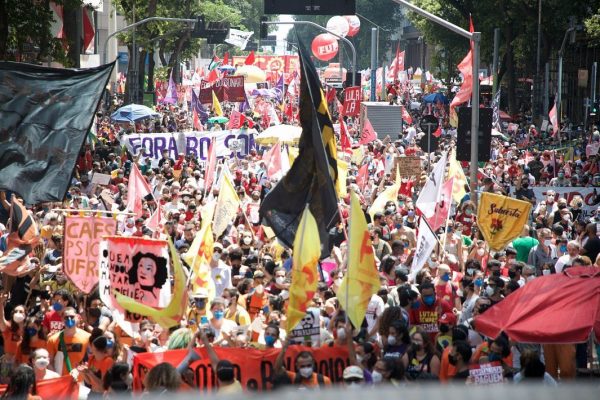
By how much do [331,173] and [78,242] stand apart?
2.46 meters

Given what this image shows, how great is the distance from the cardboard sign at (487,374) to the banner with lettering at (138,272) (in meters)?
2.72

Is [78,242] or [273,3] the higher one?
[273,3]

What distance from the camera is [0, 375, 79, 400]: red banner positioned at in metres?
7.66

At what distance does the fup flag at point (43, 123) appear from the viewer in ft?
34.4

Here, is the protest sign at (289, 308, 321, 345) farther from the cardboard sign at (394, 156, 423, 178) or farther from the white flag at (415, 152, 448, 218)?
the cardboard sign at (394, 156, 423, 178)

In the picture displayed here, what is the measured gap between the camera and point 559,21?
50312 millimetres

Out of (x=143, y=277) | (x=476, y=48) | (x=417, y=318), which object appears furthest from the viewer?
(x=476, y=48)

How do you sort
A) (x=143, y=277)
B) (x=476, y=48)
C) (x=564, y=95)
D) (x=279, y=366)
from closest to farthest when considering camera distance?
(x=279, y=366) → (x=143, y=277) → (x=476, y=48) → (x=564, y=95)

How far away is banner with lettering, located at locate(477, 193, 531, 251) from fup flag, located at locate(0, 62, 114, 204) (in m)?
5.18

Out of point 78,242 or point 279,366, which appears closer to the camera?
point 279,366

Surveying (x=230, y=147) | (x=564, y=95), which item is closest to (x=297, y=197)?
(x=230, y=147)

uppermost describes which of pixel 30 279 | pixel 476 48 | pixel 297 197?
pixel 476 48

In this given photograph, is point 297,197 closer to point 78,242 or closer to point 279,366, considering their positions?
point 78,242

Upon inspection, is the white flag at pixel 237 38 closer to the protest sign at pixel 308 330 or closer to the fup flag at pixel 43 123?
the fup flag at pixel 43 123
